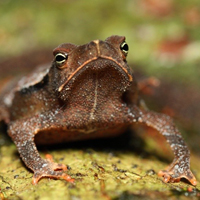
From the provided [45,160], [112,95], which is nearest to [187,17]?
[112,95]

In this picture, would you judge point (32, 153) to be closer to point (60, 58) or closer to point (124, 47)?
point (60, 58)

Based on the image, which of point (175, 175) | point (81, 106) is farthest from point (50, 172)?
point (175, 175)

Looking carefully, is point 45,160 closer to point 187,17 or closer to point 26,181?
point 26,181

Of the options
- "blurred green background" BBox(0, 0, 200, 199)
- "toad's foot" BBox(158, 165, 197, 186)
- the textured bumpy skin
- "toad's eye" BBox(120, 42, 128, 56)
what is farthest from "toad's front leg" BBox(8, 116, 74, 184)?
"blurred green background" BBox(0, 0, 200, 199)

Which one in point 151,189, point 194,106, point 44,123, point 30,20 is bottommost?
point 151,189

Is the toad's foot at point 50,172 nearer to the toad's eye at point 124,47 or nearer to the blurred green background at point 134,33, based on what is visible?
the toad's eye at point 124,47

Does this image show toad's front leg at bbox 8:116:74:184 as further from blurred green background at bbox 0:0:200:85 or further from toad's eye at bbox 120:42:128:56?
blurred green background at bbox 0:0:200:85

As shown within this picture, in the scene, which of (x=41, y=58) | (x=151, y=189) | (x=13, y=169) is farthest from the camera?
(x=41, y=58)
